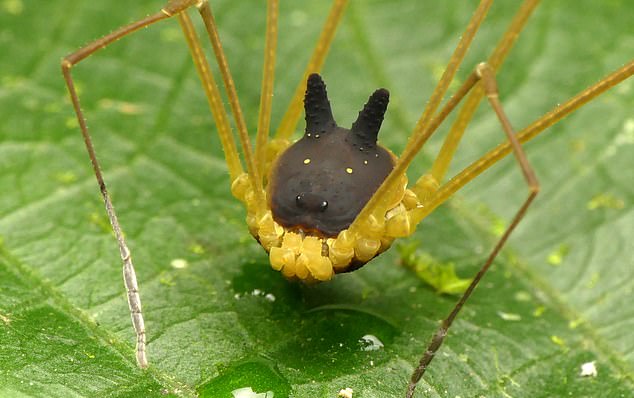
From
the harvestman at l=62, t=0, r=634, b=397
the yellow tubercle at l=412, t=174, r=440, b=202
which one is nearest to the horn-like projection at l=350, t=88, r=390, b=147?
the harvestman at l=62, t=0, r=634, b=397

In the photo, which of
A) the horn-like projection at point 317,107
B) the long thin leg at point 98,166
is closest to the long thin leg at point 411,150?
the horn-like projection at point 317,107

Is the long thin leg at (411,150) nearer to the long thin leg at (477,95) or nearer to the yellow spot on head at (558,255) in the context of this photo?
the long thin leg at (477,95)

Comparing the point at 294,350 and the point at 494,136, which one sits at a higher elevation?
the point at 494,136

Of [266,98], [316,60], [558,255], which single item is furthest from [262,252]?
[558,255]

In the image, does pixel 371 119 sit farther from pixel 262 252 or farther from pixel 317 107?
pixel 262 252

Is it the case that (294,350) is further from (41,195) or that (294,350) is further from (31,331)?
(41,195)

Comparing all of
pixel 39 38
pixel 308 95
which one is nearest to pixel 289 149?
pixel 308 95
